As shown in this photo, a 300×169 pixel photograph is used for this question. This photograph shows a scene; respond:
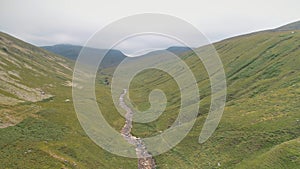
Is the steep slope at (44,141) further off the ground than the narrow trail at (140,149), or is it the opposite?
the steep slope at (44,141)

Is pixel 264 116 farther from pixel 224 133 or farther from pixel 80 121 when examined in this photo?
pixel 80 121

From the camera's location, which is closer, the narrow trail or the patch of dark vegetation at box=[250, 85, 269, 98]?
the narrow trail

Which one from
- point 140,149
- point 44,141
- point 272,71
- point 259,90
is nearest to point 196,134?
point 140,149

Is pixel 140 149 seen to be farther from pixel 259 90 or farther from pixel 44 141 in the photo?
pixel 259 90

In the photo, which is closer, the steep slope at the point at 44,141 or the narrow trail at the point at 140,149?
the steep slope at the point at 44,141

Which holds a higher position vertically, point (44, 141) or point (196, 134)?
point (44, 141)

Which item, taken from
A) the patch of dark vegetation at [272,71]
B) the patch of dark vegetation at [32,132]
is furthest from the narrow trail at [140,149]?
the patch of dark vegetation at [272,71]

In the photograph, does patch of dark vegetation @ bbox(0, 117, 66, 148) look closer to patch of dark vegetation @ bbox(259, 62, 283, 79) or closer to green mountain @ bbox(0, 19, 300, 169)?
green mountain @ bbox(0, 19, 300, 169)

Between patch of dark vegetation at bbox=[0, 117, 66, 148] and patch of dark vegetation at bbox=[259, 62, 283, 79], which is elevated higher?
patch of dark vegetation at bbox=[0, 117, 66, 148]

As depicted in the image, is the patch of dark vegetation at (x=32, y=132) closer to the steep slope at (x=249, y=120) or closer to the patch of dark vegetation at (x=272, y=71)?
the steep slope at (x=249, y=120)

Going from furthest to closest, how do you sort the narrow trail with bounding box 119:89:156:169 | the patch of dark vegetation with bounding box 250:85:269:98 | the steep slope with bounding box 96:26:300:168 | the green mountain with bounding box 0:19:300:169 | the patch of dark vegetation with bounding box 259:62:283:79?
the patch of dark vegetation with bounding box 259:62:283:79 < the patch of dark vegetation with bounding box 250:85:269:98 < the narrow trail with bounding box 119:89:156:169 < the steep slope with bounding box 96:26:300:168 < the green mountain with bounding box 0:19:300:169

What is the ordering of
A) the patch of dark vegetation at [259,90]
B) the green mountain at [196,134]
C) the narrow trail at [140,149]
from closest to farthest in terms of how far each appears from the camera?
the green mountain at [196,134]
the narrow trail at [140,149]
the patch of dark vegetation at [259,90]

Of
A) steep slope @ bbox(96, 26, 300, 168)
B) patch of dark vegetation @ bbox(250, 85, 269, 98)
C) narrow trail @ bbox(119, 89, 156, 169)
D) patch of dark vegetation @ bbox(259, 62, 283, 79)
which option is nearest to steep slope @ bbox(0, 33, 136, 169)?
narrow trail @ bbox(119, 89, 156, 169)
